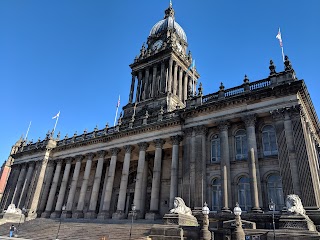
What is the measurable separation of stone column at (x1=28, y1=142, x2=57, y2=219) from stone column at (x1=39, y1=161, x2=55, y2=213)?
50 centimetres

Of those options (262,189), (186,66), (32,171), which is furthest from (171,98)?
(32,171)

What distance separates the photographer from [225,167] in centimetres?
2547

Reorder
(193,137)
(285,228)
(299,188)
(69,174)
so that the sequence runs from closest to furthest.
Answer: (285,228)
(299,188)
(193,137)
(69,174)

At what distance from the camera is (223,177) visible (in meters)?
25.1

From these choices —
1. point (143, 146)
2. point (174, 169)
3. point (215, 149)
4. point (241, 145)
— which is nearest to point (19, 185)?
point (143, 146)

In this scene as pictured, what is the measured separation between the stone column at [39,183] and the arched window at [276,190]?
112 feet

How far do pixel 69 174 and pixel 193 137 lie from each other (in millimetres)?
24268

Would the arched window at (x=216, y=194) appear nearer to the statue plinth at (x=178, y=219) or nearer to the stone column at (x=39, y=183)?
the statue plinth at (x=178, y=219)

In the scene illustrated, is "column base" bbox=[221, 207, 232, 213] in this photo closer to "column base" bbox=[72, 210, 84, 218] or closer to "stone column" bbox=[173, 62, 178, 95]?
"column base" bbox=[72, 210, 84, 218]

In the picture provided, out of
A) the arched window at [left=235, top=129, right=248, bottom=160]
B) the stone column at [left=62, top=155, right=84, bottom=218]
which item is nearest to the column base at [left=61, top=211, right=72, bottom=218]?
the stone column at [left=62, top=155, right=84, bottom=218]

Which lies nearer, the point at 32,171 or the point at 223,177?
the point at 223,177

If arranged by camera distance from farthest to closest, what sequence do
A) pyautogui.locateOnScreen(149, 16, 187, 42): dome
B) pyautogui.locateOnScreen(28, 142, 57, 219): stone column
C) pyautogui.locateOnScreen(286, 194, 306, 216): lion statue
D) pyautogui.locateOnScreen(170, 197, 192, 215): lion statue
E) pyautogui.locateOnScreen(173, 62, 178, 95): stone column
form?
1. pyautogui.locateOnScreen(149, 16, 187, 42): dome
2. pyautogui.locateOnScreen(173, 62, 178, 95): stone column
3. pyautogui.locateOnScreen(28, 142, 57, 219): stone column
4. pyautogui.locateOnScreen(170, 197, 192, 215): lion statue
5. pyautogui.locateOnScreen(286, 194, 306, 216): lion statue

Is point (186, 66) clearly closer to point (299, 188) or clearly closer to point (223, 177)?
point (223, 177)

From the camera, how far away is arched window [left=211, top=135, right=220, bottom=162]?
90.7 feet
